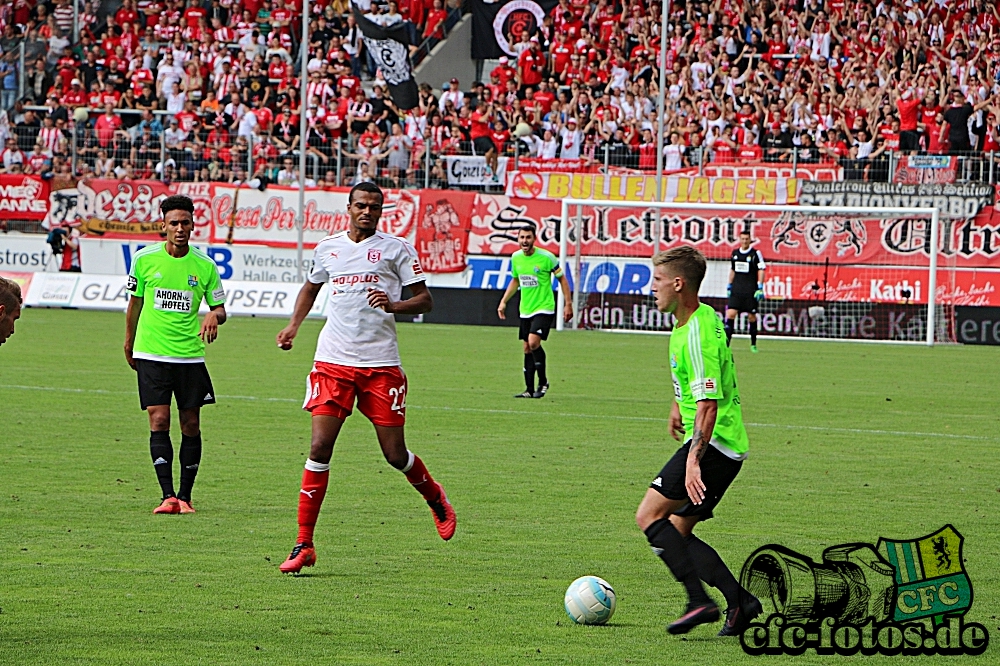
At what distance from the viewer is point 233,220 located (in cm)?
3353

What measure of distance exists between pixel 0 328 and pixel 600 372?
53.1 feet

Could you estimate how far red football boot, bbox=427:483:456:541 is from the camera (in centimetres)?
867

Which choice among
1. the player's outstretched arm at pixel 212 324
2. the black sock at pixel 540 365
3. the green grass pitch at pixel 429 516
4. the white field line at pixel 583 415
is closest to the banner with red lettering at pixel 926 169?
the green grass pitch at pixel 429 516

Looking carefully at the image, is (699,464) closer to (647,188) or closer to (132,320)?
(132,320)

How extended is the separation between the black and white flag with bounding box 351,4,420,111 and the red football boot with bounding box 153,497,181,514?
25.2 metres

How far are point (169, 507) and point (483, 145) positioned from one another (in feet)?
74.3

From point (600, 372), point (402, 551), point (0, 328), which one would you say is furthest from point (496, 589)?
point (600, 372)

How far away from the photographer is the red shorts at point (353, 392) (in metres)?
8.26

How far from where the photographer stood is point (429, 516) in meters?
9.79

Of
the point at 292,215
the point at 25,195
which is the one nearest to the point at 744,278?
the point at 292,215

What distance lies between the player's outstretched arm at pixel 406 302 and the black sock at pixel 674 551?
233cm

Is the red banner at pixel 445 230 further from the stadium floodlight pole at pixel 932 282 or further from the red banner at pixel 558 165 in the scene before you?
the stadium floodlight pole at pixel 932 282

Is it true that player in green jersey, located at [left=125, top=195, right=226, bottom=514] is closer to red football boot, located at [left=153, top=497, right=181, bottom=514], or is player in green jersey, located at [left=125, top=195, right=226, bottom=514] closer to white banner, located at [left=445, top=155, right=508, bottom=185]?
red football boot, located at [left=153, top=497, right=181, bottom=514]

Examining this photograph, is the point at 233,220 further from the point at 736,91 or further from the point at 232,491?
the point at 232,491
